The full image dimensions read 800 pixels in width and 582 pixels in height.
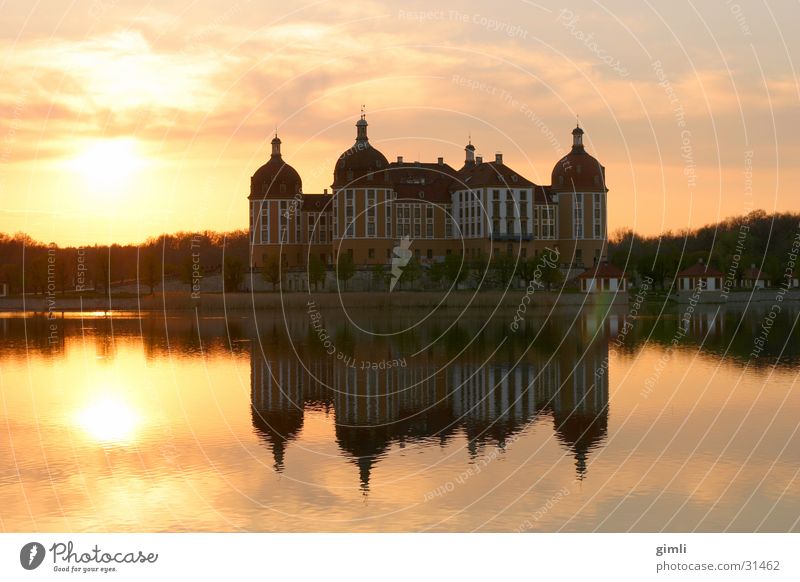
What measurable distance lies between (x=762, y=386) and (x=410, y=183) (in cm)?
7156

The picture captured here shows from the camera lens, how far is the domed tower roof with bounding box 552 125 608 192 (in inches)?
4195

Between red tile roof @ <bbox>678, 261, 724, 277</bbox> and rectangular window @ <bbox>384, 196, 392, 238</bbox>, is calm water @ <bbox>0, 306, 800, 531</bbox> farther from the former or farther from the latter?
red tile roof @ <bbox>678, 261, 724, 277</bbox>

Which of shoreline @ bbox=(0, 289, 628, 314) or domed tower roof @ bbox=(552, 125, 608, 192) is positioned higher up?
domed tower roof @ bbox=(552, 125, 608, 192)

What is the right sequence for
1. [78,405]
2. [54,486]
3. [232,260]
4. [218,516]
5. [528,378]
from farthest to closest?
[232,260] → [528,378] → [78,405] → [54,486] → [218,516]

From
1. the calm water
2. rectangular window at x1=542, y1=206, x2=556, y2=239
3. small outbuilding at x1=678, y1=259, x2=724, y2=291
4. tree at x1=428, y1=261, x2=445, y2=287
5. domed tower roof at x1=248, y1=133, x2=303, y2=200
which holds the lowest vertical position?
the calm water

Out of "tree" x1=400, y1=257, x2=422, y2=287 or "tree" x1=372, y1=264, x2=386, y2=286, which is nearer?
"tree" x1=400, y1=257, x2=422, y2=287

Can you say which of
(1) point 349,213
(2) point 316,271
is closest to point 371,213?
(1) point 349,213

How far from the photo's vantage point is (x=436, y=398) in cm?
3306

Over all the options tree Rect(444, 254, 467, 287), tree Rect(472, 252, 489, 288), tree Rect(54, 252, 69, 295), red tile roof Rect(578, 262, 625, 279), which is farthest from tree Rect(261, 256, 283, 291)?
red tile roof Rect(578, 262, 625, 279)

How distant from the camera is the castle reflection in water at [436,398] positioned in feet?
86.3

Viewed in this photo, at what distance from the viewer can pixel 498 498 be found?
2058 centimetres

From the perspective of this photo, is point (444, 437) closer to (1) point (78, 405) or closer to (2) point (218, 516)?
(2) point (218, 516)

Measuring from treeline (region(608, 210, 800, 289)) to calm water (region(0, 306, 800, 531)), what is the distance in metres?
52.1
